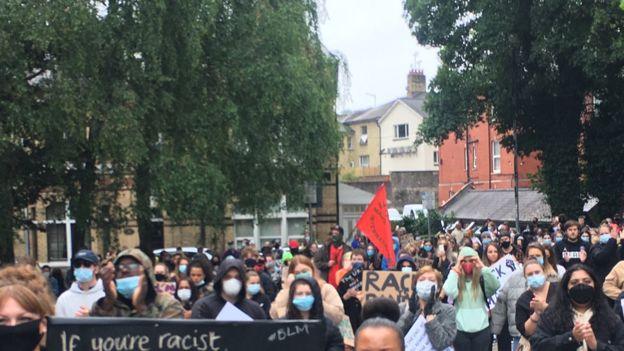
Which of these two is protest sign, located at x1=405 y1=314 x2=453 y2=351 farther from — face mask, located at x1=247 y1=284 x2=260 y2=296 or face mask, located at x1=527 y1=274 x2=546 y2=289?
face mask, located at x1=247 y1=284 x2=260 y2=296

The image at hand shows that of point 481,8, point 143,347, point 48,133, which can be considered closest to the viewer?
point 143,347

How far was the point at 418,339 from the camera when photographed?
8.69 meters

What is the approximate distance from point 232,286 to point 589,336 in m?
2.72

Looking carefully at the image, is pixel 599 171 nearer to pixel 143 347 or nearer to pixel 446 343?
pixel 446 343

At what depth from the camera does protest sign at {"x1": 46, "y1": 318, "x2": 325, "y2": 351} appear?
461 centimetres

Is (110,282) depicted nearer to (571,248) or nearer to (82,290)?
(82,290)

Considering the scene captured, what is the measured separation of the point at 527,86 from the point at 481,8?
312 cm

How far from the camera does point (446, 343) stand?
857 centimetres

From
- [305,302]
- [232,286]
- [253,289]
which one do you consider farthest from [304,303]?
[253,289]

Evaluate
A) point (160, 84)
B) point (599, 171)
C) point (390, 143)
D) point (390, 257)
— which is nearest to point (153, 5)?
point (160, 84)

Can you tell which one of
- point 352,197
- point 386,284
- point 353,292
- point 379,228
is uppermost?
point 352,197

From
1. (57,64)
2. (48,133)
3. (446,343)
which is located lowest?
(446,343)

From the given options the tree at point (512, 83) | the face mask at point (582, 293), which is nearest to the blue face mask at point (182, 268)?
the face mask at point (582, 293)

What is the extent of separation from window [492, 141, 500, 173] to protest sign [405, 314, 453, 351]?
1867 inches
